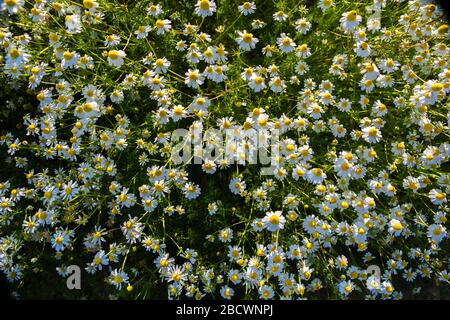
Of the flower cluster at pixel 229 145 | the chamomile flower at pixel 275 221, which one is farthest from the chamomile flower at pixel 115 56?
the chamomile flower at pixel 275 221

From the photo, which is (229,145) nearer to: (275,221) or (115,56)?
(275,221)

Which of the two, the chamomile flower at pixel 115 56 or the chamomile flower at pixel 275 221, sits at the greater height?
the chamomile flower at pixel 115 56

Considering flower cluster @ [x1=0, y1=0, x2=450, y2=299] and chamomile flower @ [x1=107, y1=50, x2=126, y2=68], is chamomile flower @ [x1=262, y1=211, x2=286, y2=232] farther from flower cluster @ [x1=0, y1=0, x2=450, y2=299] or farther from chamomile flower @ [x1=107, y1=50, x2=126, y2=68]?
chamomile flower @ [x1=107, y1=50, x2=126, y2=68]

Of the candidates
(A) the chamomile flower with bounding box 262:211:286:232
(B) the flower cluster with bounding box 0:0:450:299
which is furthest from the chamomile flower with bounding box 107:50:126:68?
(A) the chamomile flower with bounding box 262:211:286:232

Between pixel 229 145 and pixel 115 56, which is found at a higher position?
pixel 115 56

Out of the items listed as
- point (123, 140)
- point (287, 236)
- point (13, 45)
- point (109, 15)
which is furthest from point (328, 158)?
point (13, 45)

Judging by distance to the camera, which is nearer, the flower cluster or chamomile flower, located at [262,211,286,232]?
chamomile flower, located at [262,211,286,232]

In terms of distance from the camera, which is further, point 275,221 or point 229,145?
point 229,145

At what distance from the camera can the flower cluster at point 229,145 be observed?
9.95 ft

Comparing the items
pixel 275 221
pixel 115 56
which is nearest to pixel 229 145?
pixel 275 221

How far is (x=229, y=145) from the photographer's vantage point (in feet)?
9.88

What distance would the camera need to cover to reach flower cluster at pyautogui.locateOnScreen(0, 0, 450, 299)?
3.03 metres

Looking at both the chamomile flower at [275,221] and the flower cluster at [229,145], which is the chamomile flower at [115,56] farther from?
the chamomile flower at [275,221]

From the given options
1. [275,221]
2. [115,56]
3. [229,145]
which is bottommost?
[275,221]
